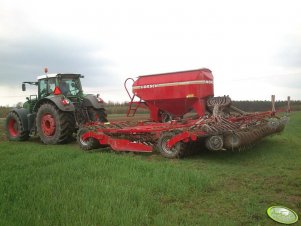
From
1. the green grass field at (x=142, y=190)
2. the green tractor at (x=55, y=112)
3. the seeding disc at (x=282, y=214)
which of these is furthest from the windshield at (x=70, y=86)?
the seeding disc at (x=282, y=214)

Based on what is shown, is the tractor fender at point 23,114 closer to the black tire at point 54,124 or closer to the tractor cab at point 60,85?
the tractor cab at point 60,85

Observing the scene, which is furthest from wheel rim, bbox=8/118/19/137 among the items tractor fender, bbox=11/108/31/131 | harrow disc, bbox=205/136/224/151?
harrow disc, bbox=205/136/224/151

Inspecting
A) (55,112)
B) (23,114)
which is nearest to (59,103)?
(55,112)

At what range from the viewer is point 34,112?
11812 mm

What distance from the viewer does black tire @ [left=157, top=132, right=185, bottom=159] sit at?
306 inches

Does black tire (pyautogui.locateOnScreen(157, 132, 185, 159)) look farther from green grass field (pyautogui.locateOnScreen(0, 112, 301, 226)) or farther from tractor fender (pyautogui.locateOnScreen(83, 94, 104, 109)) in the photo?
tractor fender (pyautogui.locateOnScreen(83, 94, 104, 109))

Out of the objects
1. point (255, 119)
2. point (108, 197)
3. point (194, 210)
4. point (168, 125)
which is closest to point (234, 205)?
point (194, 210)

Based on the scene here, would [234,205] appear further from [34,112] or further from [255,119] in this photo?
[34,112]

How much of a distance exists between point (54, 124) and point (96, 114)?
151 cm

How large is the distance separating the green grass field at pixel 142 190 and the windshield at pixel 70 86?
165 inches

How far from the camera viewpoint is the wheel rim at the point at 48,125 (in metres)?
10.8

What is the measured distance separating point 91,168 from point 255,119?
5.07 m

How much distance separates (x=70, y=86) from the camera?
464 inches

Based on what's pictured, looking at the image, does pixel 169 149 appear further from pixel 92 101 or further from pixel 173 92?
pixel 92 101
